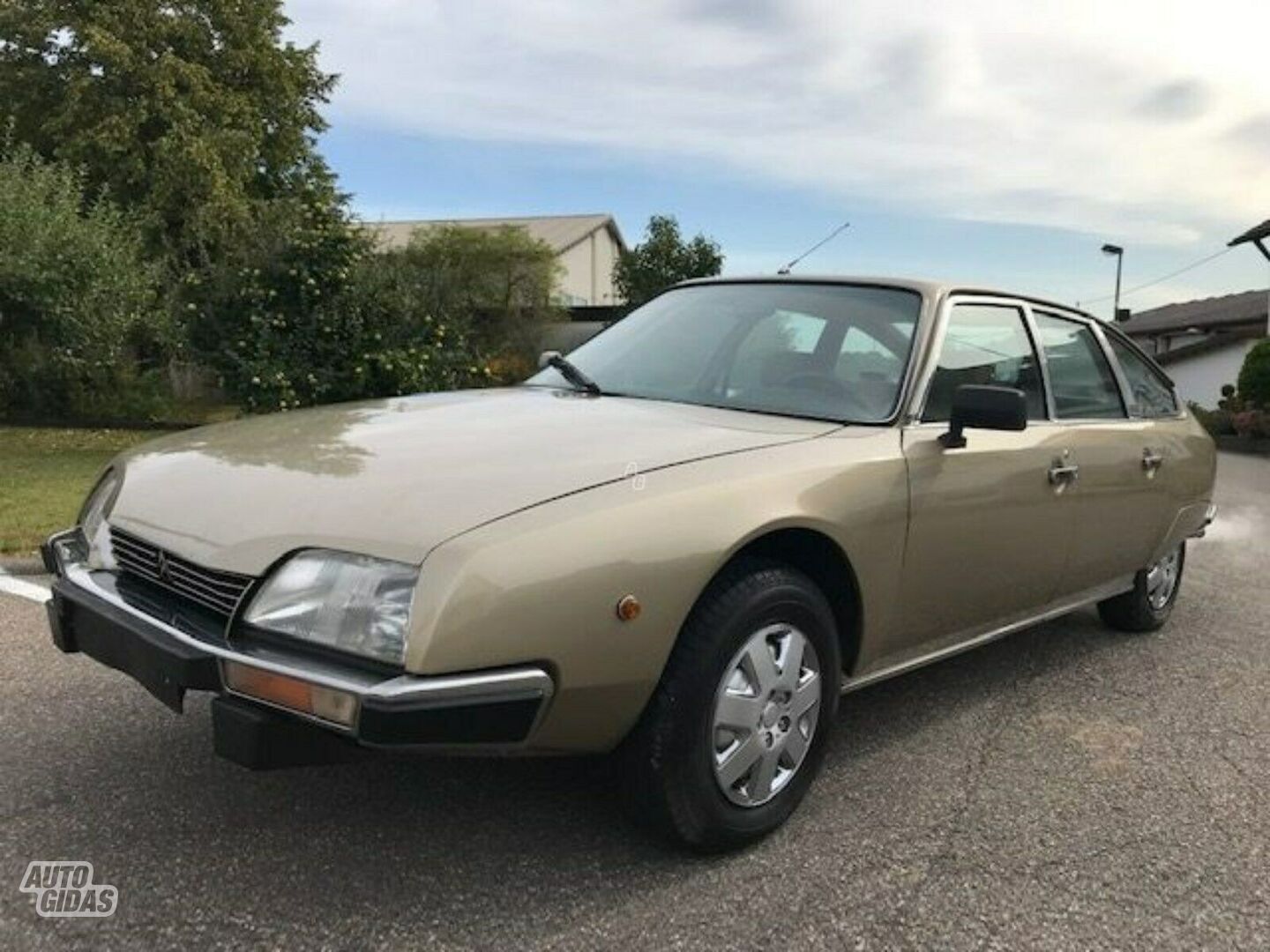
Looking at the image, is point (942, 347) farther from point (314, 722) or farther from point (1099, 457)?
point (314, 722)

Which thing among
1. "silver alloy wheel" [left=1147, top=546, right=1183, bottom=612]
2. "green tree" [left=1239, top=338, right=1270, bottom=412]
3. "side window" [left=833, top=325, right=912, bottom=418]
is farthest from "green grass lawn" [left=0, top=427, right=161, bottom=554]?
"green tree" [left=1239, top=338, right=1270, bottom=412]

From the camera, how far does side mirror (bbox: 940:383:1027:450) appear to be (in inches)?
126

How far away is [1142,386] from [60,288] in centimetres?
1212

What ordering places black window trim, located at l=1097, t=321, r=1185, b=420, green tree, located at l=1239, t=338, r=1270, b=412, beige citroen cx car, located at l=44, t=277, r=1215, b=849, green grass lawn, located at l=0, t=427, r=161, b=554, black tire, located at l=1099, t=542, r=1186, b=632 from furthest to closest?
green tree, located at l=1239, t=338, r=1270, b=412 < green grass lawn, located at l=0, t=427, r=161, b=554 < black tire, located at l=1099, t=542, r=1186, b=632 < black window trim, located at l=1097, t=321, r=1185, b=420 < beige citroen cx car, located at l=44, t=277, r=1215, b=849

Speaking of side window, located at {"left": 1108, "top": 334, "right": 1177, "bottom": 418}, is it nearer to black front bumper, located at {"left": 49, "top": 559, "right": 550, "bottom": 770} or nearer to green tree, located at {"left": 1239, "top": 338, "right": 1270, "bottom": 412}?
black front bumper, located at {"left": 49, "top": 559, "right": 550, "bottom": 770}

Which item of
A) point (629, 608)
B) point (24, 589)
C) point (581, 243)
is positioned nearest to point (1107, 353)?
point (629, 608)

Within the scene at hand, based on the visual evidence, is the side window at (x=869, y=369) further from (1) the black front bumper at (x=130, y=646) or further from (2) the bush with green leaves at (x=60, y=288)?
(2) the bush with green leaves at (x=60, y=288)

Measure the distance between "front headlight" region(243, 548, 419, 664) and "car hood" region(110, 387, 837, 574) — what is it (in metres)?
0.04

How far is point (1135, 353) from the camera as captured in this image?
5.04 metres

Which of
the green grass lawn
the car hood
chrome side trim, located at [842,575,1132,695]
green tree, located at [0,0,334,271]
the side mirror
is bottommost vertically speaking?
the green grass lawn

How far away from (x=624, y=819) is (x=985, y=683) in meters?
2.02

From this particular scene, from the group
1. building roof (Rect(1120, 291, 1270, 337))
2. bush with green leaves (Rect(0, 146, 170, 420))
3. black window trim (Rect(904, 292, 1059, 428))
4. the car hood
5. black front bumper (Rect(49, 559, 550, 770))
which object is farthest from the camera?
building roof (Rect(1120, 291, 1270, 337))

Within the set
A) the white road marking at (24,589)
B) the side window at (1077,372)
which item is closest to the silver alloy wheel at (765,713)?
the side window at (1077,372)

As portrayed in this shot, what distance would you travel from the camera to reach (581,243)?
43.1 m
